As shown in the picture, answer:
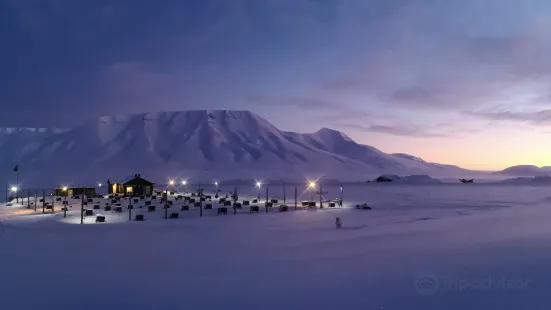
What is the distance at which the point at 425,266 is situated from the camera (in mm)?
13594

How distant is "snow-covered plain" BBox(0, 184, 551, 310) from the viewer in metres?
10.7

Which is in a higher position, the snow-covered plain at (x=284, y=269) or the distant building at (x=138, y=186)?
the distant building at (x=138, y=186)

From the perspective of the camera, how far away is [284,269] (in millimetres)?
14023

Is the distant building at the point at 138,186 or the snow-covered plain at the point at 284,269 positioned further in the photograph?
the distant building at the point at 138,186

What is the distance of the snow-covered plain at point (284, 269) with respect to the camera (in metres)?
10.7

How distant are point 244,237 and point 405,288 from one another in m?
12.4

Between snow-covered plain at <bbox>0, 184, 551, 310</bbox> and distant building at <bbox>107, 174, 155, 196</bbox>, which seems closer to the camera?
snow-covered plain at <bbox>0, 184, 551, 310</bbox>

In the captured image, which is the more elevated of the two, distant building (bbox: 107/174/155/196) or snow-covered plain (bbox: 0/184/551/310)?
distant building (bbox: 107/174/155/196)

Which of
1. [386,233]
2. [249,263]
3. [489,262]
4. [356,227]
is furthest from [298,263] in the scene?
[356,227]

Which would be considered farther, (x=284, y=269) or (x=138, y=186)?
(x=138, y=186)

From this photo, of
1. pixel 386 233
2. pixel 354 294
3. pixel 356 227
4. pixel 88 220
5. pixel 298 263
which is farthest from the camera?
pixel 88 220

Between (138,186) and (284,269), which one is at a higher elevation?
(138,186)

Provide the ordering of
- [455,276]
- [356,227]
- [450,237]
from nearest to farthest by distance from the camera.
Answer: [455,276]
[450,237]
[356,227]

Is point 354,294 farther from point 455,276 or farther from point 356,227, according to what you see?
point 356,227
